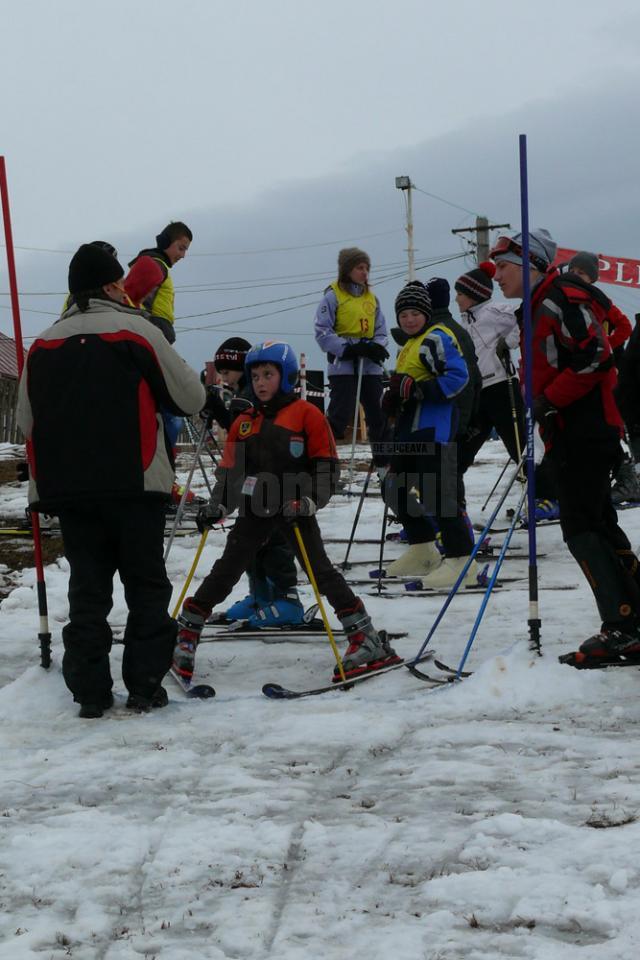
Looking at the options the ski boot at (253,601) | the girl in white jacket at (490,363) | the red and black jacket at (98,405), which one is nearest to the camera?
the red and black jacket at (98,405)

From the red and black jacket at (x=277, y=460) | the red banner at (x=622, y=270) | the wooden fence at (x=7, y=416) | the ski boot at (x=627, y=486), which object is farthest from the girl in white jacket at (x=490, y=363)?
the wooden fence at (x=7, y=416)

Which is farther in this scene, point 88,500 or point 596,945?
point 88,500

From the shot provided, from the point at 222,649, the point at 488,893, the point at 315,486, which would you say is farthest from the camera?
the point at 222,649

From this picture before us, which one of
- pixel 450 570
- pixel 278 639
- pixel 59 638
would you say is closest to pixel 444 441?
pixel 450 570

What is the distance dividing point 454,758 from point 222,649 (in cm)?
233

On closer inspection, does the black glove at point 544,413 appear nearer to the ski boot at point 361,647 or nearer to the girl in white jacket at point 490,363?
the ski boot at point 361,647

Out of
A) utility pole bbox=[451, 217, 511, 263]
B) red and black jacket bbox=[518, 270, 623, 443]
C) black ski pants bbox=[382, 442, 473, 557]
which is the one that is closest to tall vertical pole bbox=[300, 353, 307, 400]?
black ski pants bbox=[382, 442, 473, 557]

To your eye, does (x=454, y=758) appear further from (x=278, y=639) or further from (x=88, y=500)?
(x=278, y=639)

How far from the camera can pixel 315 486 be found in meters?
5.41

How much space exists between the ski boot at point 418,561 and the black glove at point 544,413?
3099mm

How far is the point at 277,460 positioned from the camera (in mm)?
5512

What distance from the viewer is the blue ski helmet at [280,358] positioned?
5.50 metres

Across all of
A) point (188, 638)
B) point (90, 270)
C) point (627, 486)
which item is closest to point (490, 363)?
point (627, 486)

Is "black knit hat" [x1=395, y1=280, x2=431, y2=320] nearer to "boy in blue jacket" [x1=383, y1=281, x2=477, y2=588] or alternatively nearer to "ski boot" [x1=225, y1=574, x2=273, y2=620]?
"boy in blue jacket" [x1=383, y1=281, x2=477, y2=588]
